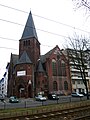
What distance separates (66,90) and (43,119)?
51647 millimetres

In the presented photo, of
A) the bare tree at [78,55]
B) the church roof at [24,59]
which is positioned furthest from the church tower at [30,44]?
the bare tree at [78,55]

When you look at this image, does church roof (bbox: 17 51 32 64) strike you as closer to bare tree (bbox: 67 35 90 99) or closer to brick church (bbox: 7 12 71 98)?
brick church (bbox: 7 12 71 98)

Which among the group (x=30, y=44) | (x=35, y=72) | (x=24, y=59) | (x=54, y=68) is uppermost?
(x=30, y=44)

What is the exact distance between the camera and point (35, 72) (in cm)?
5962

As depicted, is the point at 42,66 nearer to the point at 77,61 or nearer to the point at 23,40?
the point at 23,40

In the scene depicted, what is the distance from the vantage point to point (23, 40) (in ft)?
213

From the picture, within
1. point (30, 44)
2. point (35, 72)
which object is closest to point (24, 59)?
point (35, 72)

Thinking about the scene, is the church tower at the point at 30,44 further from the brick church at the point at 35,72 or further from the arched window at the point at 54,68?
the arched window at the point at 54,68

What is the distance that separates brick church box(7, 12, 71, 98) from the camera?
54969 millimetres

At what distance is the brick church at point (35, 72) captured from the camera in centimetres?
5497

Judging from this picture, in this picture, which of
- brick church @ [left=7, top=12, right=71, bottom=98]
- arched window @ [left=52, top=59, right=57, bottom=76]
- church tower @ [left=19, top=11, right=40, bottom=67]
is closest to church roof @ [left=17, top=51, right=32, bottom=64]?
brick church @ [left=7, top=12, right=71, bottom=98]

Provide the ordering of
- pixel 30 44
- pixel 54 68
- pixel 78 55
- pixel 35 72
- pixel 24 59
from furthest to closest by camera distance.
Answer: pixel 30 44, pixel 54 68, pixel 35 72, pixel 24 59, pixel 78 55

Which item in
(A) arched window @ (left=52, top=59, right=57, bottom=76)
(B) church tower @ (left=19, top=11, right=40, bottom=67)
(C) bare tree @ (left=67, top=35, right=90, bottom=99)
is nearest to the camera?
(C) bare tree @ (left=67, top=35, right=90, bottom=99)

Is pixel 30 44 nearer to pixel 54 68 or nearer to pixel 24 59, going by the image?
pixel 24 59
